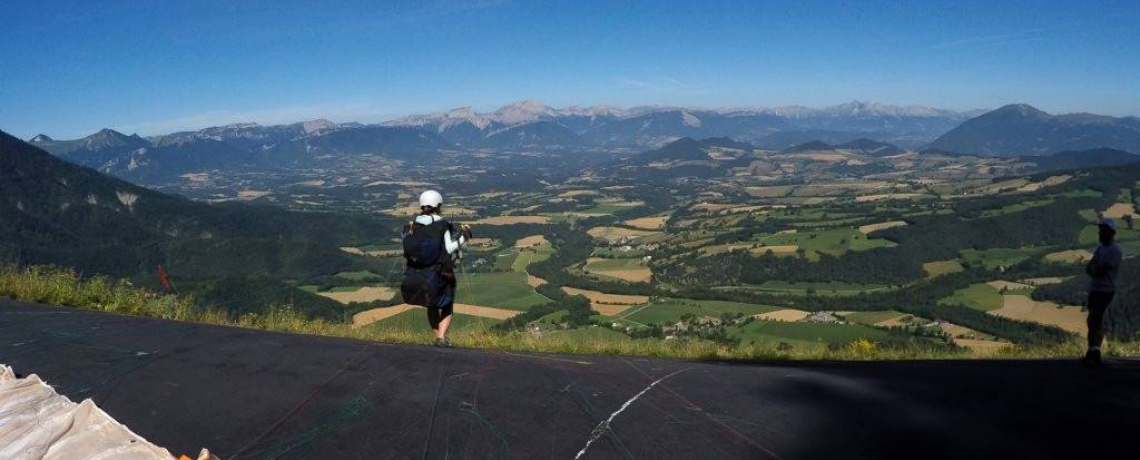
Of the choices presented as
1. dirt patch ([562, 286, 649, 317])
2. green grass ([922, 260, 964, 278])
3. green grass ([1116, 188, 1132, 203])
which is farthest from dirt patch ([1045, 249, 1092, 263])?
dirt patch ([562, 286, 649, 317])

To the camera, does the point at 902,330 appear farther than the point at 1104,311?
Yes

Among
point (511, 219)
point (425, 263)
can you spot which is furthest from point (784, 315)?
point (511, 219)

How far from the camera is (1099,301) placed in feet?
24.8

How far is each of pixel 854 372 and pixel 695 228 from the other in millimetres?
101187

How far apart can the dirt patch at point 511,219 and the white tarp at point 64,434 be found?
11311 cm

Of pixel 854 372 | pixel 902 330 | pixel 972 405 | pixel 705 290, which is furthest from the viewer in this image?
pixel 705 290

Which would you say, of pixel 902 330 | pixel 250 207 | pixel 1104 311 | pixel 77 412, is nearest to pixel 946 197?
pixel 902 330

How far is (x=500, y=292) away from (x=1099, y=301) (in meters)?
55.2

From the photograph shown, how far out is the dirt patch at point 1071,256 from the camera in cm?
6234

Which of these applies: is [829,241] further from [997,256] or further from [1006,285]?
[1006,285]

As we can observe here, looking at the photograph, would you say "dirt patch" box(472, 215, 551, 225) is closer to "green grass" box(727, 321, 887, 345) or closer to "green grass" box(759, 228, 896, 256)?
"green grass" box(759, 228, 896, 256)

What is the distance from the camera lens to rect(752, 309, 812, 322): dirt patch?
4497 centimetres

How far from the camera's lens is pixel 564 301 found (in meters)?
53.9

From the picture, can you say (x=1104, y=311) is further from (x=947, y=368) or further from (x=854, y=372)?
(x=854, y=372)
